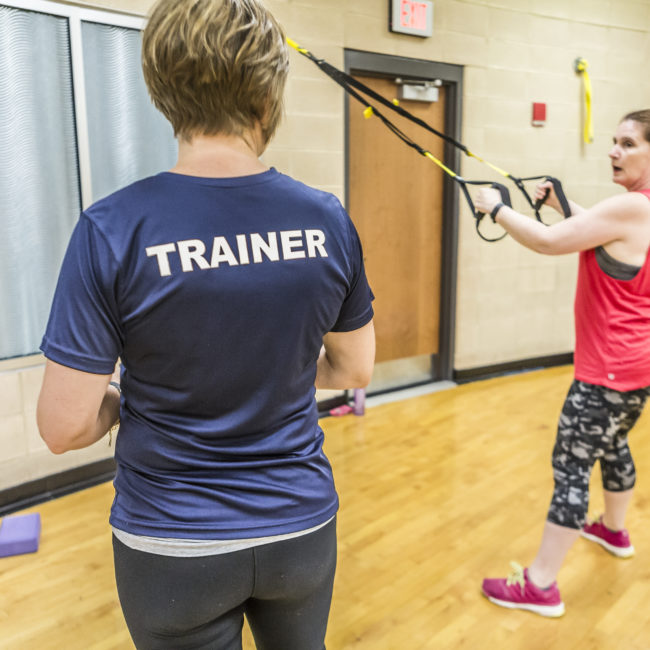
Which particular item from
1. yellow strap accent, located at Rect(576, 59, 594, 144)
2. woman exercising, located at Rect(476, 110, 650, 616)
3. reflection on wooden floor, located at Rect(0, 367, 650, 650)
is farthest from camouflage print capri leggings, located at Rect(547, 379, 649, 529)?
yellow strap accent, located at Rect(576, 59, 594, 144)

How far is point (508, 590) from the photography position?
1.99 m

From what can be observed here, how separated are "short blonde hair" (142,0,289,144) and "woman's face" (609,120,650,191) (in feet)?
4.40

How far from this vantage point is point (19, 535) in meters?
2.29

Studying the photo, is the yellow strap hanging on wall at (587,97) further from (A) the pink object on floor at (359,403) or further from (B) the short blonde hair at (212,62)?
(B) the short blonde hair at (212,62)

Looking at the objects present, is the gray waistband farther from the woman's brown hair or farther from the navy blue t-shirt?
the woman's brown hair

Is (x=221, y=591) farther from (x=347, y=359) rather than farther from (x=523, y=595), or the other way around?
(x=523, y=595)

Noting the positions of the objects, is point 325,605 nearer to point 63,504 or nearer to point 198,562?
point 198,562

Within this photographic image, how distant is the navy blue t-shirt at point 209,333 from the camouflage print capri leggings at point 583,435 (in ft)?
4.03

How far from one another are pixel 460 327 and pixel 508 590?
2.49 m

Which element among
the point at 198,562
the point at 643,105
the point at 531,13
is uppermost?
the point at 531,13

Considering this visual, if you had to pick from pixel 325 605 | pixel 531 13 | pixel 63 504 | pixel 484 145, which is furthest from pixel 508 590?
pixel 531 13

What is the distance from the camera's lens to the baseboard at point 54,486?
2.62 metres

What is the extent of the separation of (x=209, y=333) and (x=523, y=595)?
166 cm

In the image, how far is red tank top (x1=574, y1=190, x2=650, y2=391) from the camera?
69.6 inches
